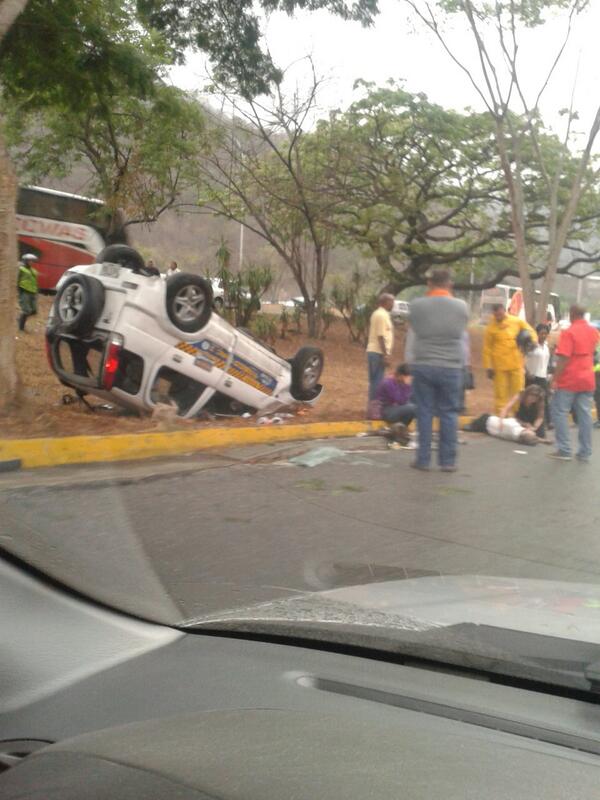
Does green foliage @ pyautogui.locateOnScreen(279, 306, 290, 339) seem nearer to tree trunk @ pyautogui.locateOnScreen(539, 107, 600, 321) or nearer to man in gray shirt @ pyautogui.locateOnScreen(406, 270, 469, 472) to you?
tree trunk @ pyautogui.locateOnScreen(539, 107, 600, 321)

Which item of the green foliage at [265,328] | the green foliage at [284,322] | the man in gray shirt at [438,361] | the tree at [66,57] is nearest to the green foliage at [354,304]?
the green foliage at [284,322]

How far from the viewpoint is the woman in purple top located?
34.9 ft

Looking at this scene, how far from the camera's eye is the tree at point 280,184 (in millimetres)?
20922

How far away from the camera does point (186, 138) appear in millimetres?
21922

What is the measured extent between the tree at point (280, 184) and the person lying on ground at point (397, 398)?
10.9 meters

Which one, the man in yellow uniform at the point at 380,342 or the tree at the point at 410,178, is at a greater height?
the tree at the point at 410,178

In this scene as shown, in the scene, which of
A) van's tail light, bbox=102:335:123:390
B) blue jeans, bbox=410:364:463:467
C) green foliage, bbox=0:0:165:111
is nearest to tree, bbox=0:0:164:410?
green foliage, bbox=0:0:165:111

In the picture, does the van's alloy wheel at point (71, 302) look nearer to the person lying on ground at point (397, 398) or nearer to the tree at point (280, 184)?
the person lying on ground at point (397, 398)

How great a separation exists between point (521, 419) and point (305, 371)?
309 centimetres

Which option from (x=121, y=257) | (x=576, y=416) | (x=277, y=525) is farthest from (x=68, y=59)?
(x=277, y=525)

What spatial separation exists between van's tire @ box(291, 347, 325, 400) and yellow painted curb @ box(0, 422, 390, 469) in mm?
828

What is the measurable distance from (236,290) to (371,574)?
17.5m

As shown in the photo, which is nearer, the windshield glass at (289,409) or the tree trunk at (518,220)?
the windshield glass at (289,409)

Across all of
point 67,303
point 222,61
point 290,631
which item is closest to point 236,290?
point 222,61
